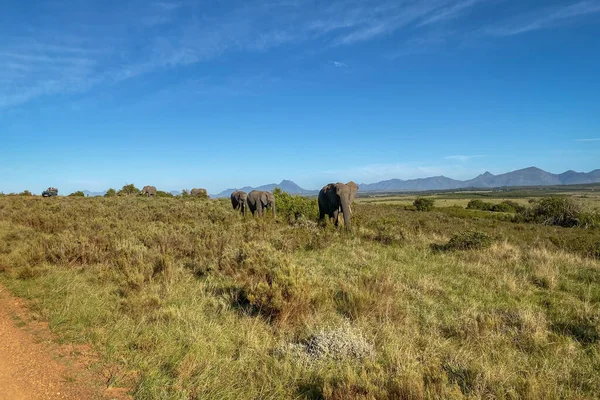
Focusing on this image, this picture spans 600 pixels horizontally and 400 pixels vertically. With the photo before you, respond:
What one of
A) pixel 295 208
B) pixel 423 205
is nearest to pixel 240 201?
pixel 295 208

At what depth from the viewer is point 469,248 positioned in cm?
1091

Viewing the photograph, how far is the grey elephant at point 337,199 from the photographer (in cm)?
1460

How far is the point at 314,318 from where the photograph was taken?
5305 mm

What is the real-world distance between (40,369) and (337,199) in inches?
481

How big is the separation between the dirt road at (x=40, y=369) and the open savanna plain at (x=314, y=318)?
0.20m

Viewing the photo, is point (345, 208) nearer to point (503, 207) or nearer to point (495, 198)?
point (503, 207)

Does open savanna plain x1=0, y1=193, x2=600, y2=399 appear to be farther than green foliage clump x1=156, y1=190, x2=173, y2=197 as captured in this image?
No

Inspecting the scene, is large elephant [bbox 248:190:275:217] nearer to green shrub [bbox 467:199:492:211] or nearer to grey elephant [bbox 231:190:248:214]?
grey elephant [bbox 231:190:248:214]

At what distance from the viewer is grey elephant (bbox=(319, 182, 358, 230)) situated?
47.9 ft

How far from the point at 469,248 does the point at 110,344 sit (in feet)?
33.9

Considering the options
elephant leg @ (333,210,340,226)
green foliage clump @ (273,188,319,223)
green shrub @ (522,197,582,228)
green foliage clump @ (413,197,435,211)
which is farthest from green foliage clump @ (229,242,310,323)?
green foliage clump @ (413,197,435,211)

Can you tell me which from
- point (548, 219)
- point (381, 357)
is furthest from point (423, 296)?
point (548, 219)

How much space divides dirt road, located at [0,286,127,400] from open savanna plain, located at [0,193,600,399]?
204 millimetres

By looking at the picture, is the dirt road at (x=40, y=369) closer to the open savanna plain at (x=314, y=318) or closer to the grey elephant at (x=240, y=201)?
the open savanna plain at (x=314, y=318)
